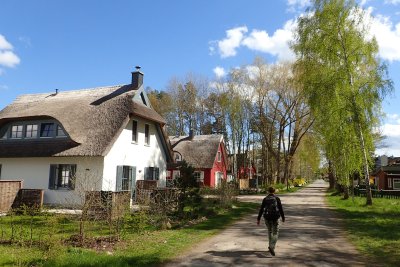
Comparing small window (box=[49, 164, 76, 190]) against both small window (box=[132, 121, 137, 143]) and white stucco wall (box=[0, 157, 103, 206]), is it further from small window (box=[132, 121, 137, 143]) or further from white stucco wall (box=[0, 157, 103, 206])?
small window (box=[132, 121, 137, 143])

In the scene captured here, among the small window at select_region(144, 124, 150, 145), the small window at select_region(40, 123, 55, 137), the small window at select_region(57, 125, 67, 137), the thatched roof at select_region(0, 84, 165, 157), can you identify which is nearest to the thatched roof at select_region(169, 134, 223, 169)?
the small window at select_region(144, 124, 150, 145)

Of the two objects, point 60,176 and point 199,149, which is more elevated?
point 199,149

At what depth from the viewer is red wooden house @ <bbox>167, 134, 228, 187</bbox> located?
139 ft

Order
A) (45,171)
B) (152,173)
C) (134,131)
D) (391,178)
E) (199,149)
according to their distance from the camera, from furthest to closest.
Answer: (391,178), (199,149), (152,173), (134,131), (45,171)

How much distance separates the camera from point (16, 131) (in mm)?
22516

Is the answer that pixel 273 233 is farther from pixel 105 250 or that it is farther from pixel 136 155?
pixel 136 155

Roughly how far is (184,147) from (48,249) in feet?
119

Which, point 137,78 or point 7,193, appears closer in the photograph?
point 7,193

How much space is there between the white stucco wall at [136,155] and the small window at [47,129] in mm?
4111

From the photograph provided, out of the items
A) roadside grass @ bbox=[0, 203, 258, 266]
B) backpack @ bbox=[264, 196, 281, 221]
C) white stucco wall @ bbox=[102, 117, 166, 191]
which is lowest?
roadside grass @ bbox=[0, 203, 258, 266]

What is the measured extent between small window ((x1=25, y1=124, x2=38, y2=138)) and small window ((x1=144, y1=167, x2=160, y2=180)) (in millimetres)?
7002

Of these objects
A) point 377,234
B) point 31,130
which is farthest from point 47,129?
point 377,234

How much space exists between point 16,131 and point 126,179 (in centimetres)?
759

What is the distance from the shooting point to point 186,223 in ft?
45.8
